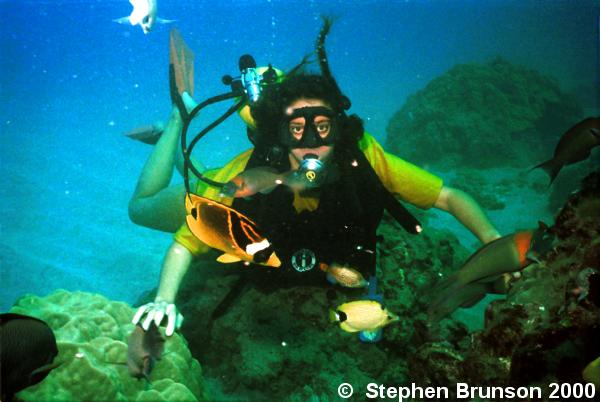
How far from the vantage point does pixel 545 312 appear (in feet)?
5.92

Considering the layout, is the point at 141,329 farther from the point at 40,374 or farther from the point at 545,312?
the point at 545,312

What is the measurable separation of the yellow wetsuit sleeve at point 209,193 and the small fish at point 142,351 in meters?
0.97

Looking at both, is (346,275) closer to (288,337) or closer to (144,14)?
(288,337)

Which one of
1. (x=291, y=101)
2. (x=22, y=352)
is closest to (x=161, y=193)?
(x=291, y=101)

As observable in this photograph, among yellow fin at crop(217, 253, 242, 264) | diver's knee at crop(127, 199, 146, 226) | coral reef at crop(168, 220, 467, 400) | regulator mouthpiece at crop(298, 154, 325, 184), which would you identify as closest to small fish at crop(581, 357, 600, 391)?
yellow fin at crop(217, 253, 242, 264)

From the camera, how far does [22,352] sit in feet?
5.74

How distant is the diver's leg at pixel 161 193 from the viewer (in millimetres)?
4879

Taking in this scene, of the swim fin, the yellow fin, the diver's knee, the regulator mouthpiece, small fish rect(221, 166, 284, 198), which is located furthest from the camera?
the swim fin

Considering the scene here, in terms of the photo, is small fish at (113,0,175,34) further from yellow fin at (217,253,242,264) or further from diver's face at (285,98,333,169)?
yellow fin at (217,253,242,264)

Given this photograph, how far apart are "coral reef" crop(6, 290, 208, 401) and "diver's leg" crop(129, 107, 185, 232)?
1669 millimetres

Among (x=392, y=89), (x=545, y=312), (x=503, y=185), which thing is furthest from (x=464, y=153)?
(x=392, y=89)

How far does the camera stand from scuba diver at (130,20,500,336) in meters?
3.16

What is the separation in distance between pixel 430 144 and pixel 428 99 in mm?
2955

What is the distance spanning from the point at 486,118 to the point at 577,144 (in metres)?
14.7
